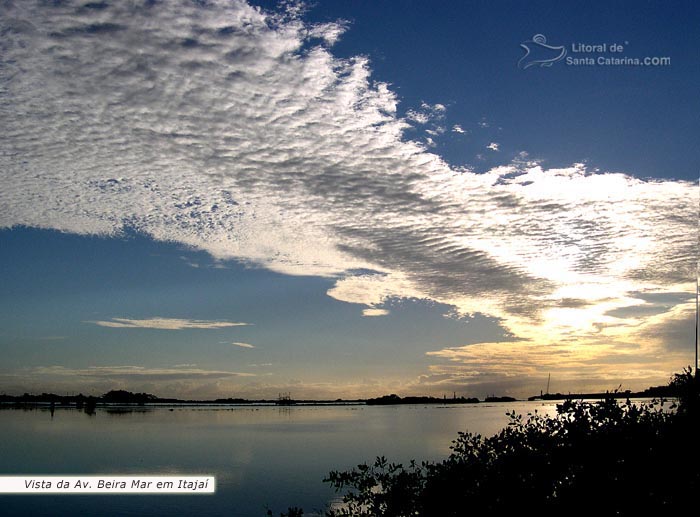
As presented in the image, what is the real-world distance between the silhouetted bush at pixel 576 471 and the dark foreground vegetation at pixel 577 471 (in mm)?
20

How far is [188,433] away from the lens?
388ft

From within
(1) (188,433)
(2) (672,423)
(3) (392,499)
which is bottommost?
(1) (188,433)

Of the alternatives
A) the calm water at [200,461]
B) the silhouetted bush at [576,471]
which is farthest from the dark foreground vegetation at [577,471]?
the calm water at [200,461]

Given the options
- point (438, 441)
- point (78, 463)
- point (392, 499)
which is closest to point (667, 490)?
point (392, 499)

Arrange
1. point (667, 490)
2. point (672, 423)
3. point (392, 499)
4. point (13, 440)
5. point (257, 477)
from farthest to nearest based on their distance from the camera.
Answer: point (13, 440) → point (257, 477) → point (392, 499) → point (672, 423) → point (667, 490)

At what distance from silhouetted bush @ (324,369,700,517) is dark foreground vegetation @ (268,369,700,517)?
2cm

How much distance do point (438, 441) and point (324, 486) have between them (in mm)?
47800

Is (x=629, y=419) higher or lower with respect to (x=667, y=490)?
higher

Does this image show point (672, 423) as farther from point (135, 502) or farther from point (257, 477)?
point (257, 477)

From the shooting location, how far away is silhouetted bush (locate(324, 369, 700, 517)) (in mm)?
12133

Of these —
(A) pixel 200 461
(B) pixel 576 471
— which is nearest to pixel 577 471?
(B) pixel 576 471

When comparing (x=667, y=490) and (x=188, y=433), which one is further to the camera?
(x=188, y=433)

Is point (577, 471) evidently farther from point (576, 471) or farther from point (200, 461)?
point (200, 461)

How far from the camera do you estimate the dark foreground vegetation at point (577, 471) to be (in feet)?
39.8
